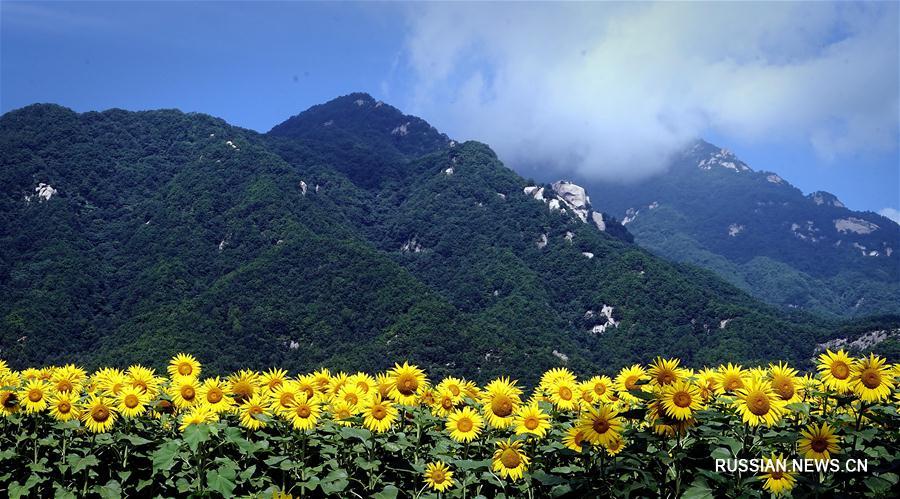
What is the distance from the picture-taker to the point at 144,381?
910 cm

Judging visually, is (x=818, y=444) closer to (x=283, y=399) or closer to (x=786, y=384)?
(x=786, y=384)

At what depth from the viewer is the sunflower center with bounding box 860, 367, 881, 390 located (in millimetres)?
6996

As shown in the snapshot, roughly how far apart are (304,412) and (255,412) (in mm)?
616

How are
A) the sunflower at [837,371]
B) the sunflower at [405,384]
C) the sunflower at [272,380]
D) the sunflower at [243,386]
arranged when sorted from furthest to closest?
the sunflower at [405,384] < the sunflower at [272,380] < the sunflower at [243,386] < the sunflower at [837,371]

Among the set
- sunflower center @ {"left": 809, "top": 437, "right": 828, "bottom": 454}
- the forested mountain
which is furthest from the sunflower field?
the forested mountain

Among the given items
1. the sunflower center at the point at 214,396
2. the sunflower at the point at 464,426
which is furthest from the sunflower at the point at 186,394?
the sunflower at the point at 464,426

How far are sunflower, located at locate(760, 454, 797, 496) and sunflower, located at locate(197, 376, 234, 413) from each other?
19.3 ft

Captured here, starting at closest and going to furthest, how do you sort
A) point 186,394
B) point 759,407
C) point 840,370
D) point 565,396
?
point 759,407 → point 840,370 → point 186,394 → point 565,396

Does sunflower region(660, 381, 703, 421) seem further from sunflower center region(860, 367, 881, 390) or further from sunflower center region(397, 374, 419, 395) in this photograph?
sunflower center region(397, 374, 419, 395)

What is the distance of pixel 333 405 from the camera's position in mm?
9031

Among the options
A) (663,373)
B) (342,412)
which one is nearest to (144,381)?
(342,412)

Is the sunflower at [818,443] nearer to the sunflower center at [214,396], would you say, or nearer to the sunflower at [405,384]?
the sunflower at [405,384]

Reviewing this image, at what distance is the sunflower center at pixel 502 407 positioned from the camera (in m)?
8.57

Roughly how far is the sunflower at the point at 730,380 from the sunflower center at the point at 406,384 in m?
3.76
